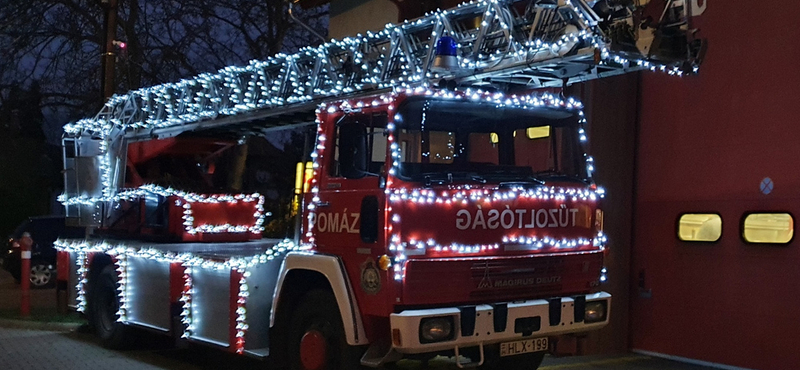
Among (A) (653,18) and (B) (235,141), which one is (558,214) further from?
(B) (235,141)

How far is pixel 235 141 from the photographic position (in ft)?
Answer: 38.5

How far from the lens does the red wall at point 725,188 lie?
8.14 meters

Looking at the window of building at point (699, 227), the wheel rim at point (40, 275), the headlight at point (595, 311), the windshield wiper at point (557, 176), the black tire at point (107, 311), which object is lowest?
the wheel rim at point (40, 275)

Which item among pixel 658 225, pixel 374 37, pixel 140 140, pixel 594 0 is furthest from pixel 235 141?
pixel 594 0

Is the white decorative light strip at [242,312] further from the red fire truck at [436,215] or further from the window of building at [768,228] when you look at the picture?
the window of building at [768,228]

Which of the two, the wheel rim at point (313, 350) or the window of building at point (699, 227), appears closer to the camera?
the wheel rim at point (313, 350)

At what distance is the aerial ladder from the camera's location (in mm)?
6277

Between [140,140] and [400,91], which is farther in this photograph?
[140,140]

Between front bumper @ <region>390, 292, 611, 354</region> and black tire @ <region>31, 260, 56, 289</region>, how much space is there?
13.3 metres

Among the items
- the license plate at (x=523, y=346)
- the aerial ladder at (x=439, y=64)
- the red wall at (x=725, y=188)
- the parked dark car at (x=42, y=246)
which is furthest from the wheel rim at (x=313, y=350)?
the parked dark car at (x=42, y=246)

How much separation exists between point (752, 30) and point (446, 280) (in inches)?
179

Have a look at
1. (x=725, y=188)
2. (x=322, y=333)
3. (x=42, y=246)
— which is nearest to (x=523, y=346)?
Answer: (x=322, y=333)

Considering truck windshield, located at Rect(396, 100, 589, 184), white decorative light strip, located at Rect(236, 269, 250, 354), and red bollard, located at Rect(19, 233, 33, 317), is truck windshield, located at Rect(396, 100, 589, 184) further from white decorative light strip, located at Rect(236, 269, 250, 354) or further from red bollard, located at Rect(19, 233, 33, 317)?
red bollard, located at Rect(19, 233, 33, 317)

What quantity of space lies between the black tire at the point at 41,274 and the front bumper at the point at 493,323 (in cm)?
1335
